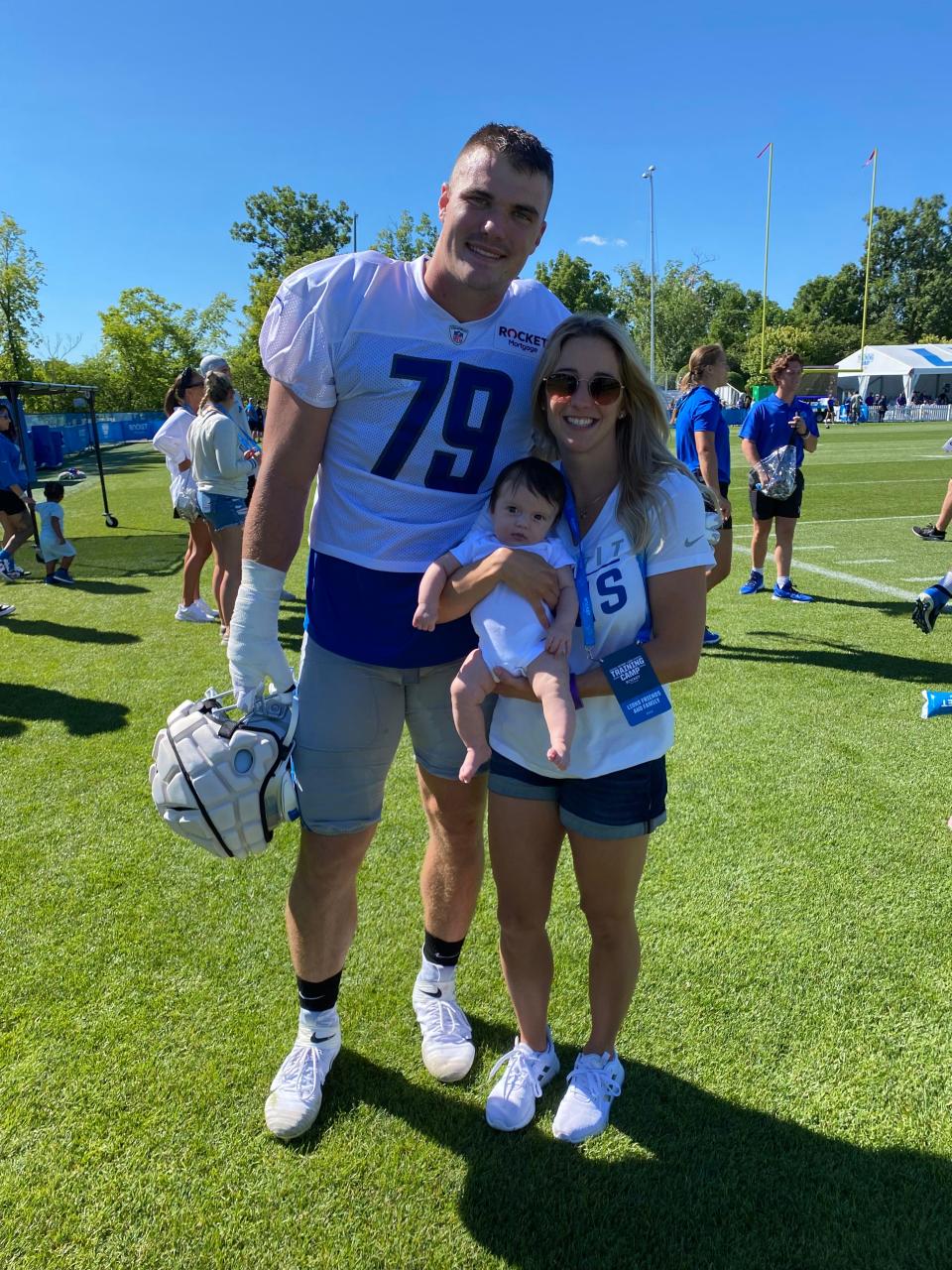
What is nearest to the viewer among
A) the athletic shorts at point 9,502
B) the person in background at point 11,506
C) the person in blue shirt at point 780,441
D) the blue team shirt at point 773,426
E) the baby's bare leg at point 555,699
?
the baby's bare leg at point 555,699

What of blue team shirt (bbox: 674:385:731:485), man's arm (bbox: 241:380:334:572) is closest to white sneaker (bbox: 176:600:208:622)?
blue team shirt (bbox: 674:385:731:485)

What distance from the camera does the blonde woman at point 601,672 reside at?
188 centimetres

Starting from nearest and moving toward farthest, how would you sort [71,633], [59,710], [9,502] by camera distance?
[59,710] → [71,633] → [9,502]

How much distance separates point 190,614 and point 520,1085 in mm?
6202

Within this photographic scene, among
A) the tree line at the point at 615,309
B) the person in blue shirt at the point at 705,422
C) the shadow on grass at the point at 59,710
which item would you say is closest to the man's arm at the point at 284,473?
the shadow on grass at the point at 59,710

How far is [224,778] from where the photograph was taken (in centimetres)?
196

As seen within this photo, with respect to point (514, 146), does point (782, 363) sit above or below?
below

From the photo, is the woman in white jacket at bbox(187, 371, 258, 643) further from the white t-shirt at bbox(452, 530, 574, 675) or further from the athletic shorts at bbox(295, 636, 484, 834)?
the white t-shirt at bbox(452, 530, 574, 675)

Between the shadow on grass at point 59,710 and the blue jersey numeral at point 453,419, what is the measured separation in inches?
145

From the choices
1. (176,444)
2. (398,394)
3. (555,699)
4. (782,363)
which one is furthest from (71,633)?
(782,363)

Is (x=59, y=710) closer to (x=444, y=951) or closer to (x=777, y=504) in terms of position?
(x=444, y=951)

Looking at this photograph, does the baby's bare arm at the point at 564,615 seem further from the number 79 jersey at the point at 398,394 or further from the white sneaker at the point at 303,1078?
the white sneaker at the point at 303,1078

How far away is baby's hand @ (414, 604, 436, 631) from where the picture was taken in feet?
6.51

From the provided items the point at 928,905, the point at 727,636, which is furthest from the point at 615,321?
the point at 727,636
